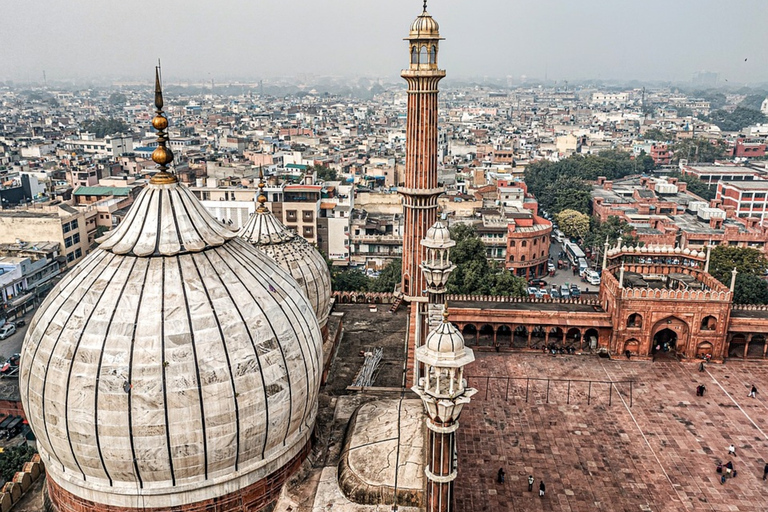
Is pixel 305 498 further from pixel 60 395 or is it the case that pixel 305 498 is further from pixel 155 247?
pixel 155 247

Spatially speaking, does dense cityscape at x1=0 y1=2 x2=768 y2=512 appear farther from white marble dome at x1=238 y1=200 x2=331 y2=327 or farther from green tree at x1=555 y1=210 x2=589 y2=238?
green tree at x1=555 y1=210 x2=589 y2=238

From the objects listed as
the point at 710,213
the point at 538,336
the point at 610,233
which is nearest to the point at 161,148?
the point at 538,336

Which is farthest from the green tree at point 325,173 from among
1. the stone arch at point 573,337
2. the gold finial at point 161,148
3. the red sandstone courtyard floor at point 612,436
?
the gold finial at point 161,148

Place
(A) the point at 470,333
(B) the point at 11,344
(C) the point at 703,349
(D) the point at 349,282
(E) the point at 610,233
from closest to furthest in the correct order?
(C) the point at 703,349
(A) the point at 470,333
(B) the point at 11,344
(D) the point at 349,282
(E) the point at 610,233

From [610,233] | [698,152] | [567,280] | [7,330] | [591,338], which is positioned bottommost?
[567,280]

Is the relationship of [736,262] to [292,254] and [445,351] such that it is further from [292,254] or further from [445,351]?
[445,351]

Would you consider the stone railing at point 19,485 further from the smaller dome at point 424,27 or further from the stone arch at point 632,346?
the stone arch at point 632,346

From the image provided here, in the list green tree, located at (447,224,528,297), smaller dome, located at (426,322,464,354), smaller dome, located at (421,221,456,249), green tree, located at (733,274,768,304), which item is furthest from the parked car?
green tree, located at (733,274,768,304)
